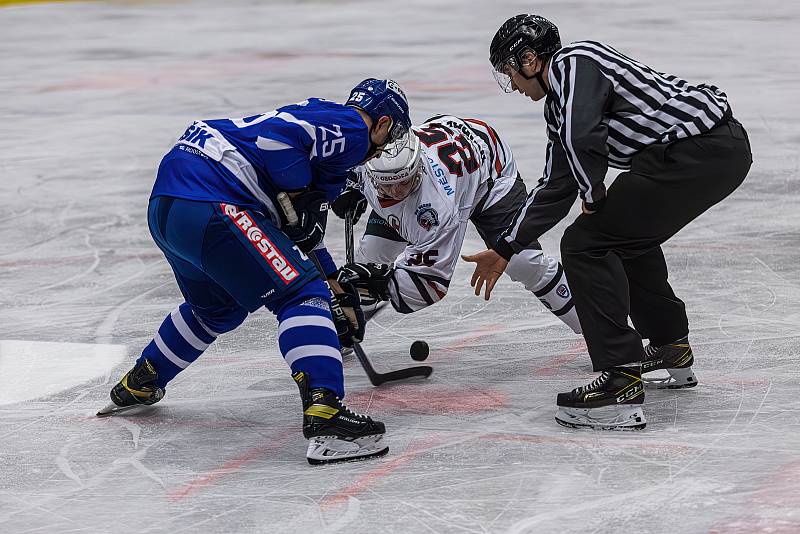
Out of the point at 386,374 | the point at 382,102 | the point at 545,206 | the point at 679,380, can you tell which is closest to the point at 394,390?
the point at 386,374

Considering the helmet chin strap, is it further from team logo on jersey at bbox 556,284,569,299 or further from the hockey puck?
the hockey puck

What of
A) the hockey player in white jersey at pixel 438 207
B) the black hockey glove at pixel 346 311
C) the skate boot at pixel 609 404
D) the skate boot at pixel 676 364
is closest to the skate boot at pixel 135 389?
the black hockey glove at pixel 346 311

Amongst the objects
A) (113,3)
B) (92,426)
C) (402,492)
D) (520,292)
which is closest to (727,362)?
(520,292)

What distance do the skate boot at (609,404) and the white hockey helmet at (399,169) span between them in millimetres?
990

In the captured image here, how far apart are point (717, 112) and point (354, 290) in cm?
128

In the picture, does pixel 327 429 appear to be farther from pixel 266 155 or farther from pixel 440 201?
pixel 440 201

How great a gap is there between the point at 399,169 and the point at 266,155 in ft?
2.46

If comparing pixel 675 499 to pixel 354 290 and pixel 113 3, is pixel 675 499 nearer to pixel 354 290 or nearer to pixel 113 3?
pixel 354 290

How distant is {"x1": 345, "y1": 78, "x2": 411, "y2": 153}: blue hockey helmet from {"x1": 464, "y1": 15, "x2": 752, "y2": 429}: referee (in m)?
0.34

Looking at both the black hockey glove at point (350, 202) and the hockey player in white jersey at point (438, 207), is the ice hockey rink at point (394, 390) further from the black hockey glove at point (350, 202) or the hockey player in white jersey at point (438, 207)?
the black hockey glove at point (350, 202)

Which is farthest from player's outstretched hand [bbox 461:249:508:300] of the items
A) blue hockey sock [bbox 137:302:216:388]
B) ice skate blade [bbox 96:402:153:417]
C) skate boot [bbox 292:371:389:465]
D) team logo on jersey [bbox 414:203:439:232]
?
ice skate blade [bbox 96:402:153:417]

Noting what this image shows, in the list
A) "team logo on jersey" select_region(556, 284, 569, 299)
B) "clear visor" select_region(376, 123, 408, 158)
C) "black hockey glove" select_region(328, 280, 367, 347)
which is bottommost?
"team logo on jersey" select_region(556, 284, 569, 299)

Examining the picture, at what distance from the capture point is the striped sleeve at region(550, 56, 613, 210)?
345 cm

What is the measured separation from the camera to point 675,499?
3.08 metres
